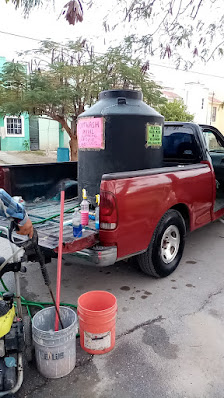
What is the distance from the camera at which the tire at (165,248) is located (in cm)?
379

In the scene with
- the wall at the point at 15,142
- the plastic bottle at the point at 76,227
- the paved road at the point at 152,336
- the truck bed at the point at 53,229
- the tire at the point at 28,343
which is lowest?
the paved road at the point at 152,336

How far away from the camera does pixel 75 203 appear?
4773mm

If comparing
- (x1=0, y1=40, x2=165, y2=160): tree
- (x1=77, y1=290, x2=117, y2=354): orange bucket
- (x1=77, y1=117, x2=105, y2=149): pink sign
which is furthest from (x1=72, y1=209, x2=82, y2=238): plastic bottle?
(x1=0, y1=40, x2=165, y2=160): tree

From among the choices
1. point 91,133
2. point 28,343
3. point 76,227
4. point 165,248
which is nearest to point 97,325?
point 28,343

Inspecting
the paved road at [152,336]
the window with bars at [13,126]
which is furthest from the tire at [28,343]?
the window with bars at [13,126]

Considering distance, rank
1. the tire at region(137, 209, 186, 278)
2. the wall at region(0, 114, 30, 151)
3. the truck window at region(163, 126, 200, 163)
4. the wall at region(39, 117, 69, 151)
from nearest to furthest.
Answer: the tire at region(137, 209, 186, 278) < the truck window at region(163, 126, 200, 163) < the wall at region(0, 114, 30, 151) < the wall at region(39, 117, 69, 151)

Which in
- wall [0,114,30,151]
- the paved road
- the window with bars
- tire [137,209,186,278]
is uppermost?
the window with bars

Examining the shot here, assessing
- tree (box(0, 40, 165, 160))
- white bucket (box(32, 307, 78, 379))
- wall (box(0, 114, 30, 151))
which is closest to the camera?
white bucket (box(32, 307, 78, 379))

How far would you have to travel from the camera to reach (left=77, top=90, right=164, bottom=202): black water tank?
4.06 meters

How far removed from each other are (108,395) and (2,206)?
1.57 metres

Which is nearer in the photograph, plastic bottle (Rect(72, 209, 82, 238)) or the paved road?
the paved road

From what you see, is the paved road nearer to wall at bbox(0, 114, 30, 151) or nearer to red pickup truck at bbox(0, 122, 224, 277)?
red pickup truck at bbox(0, 122, 224, 277)

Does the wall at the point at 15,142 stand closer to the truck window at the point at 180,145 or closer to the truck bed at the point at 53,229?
the truck window at the point at 180,145

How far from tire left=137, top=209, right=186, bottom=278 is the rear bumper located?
696 millimetres
